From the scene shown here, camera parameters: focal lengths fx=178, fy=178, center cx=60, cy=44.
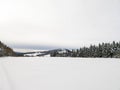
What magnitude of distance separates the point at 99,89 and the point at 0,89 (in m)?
2.83

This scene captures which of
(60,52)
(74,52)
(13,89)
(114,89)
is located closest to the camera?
(114,89)

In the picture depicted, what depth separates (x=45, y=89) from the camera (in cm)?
511

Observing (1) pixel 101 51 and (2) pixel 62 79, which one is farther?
(1) pixel 101 51

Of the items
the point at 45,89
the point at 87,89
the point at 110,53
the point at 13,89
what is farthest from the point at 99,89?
the point at 110,53

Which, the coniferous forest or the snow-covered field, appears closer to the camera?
→ the snow-covered field

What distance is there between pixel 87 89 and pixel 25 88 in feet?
5.98

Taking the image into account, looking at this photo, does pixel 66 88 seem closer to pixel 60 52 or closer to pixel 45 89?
pixel 45 89

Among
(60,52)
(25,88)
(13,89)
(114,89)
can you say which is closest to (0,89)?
(13,89)

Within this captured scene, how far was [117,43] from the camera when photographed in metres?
62.3

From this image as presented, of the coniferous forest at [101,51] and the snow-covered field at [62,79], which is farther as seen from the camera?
the coniferous forest at [101,51]

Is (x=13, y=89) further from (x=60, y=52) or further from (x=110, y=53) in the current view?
(x=60, y=52)

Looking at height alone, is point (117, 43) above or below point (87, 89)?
above

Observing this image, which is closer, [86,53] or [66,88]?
Result: [66,88]

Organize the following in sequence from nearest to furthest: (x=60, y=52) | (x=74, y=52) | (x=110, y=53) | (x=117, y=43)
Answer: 1. (x=110, y=53)
2. (x=117, y=43)
3. (x=74, y=52)
4. (x=60, y=52)
